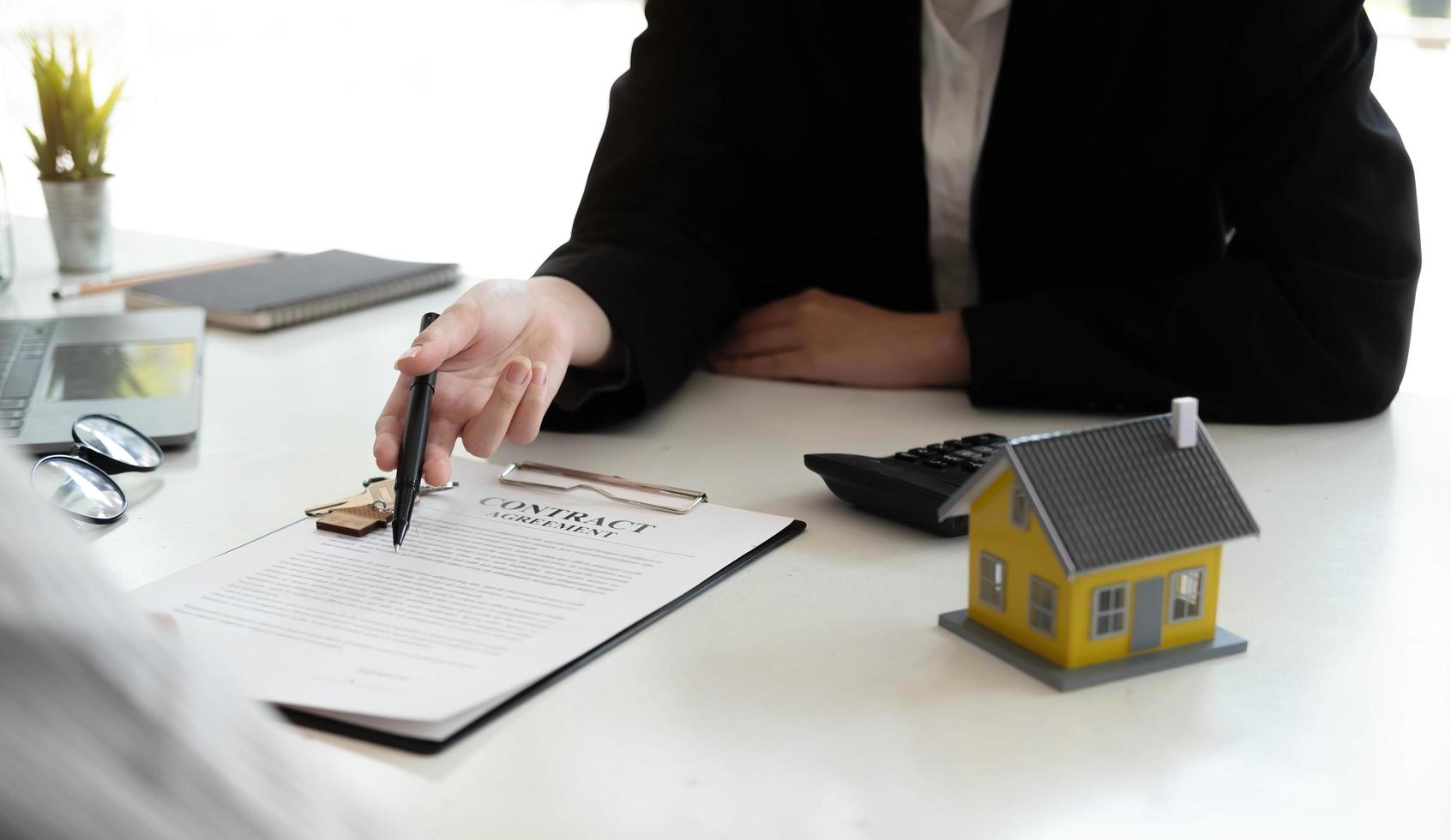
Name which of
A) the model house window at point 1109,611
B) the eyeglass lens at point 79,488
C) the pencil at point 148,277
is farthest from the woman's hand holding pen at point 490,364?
the pencil at point 148,277

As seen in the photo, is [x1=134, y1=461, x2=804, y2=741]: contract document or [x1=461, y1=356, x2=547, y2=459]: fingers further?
[x1=461, y1=356, x2=547, y2=459]: fingers

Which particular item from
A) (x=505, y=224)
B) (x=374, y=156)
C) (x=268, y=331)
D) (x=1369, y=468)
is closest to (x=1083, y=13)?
(x=1369, y=468)

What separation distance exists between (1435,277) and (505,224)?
225 centimetres

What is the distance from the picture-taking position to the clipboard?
1.91 ft

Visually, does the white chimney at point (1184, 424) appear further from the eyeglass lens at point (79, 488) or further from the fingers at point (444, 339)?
the eyeglass lens at point (79, 488)

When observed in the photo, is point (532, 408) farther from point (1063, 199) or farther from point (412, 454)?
point (1063, 199)

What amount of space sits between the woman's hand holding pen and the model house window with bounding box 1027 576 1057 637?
40 cm

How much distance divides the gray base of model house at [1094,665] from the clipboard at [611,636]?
155 millimetres

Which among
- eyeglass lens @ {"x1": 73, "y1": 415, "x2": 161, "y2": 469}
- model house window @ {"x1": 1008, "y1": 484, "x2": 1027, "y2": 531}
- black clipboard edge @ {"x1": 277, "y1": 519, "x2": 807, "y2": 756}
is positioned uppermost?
model house window @ {"x1": 1008, "y1": 484, "x2": 1027, "y2": 531}

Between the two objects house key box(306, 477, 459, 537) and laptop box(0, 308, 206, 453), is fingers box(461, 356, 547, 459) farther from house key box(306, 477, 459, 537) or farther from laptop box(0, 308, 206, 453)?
laptop box(0, 308, 206, 453)

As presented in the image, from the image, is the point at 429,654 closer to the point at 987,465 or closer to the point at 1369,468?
the point at 987,465

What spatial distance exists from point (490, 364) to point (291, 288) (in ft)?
2.08

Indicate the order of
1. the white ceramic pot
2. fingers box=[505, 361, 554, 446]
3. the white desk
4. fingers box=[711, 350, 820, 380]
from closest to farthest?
the white desk → fingers box=[505, 361, 554, 446] → fingers box=[711, 350, 820, 380] → the white ceramic pot

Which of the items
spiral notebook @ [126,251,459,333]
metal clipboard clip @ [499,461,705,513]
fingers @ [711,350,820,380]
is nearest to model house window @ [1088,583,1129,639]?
metal clipboard clip @ [499,461,705,513]
